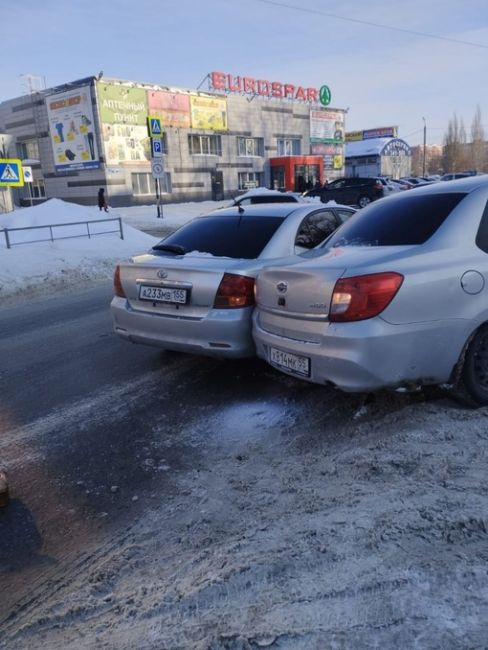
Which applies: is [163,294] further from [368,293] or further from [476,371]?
[476,371]

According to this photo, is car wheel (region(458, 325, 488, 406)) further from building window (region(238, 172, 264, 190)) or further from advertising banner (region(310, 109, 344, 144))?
advertising banner (region(310, 109, 344, 144))

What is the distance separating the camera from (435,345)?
347 centimetres

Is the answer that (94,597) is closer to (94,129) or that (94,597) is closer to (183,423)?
(183,423)

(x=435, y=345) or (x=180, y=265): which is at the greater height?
(x=180, y=265)

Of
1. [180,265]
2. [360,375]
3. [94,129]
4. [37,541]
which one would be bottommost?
[37,541]

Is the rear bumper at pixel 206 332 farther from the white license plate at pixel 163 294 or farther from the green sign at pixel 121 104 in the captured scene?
the green sign at pixel 121 104

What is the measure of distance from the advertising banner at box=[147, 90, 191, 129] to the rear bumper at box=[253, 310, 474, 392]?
35056mm

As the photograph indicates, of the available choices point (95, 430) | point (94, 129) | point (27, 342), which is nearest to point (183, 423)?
point (95, 430)

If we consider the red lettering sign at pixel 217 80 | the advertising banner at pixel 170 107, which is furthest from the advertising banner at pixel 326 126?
the advertising banner at pixel 170 107

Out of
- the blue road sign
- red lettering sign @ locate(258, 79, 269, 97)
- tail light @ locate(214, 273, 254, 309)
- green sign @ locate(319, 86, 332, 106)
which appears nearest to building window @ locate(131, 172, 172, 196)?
red lettering sign @ locate(258, 79, 269, 97)

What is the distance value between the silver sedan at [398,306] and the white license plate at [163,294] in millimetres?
876

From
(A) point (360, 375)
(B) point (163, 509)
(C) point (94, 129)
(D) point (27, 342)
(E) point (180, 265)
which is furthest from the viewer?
(C) point (94, 129)

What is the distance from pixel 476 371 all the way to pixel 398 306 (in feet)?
2.97

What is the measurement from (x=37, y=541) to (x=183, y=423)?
1.42m
